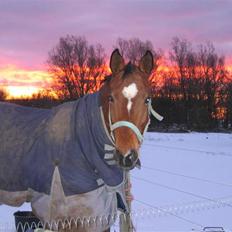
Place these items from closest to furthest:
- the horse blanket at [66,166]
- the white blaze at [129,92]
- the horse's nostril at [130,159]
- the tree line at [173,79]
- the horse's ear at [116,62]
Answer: the horse's nostril at [130,159], the white blaze at [129,92], the horse's ear at [116,62], the horse blanket at [66,166], the tree line at [173,79]

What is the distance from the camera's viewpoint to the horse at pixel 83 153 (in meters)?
2.84

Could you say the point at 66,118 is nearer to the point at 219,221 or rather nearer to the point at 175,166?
the point at 219,221

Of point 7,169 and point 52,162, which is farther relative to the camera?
point 7,169

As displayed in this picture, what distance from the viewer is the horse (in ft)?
9.30

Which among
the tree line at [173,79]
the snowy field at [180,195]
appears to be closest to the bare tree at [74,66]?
the tree line at [173,79]

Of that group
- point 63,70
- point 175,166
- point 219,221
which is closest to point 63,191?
point 219,221

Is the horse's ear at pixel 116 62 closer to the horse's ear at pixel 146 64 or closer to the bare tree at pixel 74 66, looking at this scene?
the horse's ear at pixel 146 64

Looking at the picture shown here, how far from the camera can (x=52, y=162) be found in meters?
3.06

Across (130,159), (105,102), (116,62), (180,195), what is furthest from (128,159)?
(180,195)

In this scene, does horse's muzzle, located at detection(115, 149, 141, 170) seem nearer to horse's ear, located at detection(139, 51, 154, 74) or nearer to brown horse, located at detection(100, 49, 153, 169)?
brown horse, located at detection(100, 49, 153, 169)

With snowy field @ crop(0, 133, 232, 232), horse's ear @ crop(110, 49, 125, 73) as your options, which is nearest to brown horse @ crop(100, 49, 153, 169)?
horse's ear @ crop(110, 49, 125, 73)

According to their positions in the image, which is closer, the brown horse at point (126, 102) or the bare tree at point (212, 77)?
the brown horse at point (126, 102)

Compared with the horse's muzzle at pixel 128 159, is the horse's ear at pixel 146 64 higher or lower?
higher

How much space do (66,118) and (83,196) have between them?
1.96 feet
